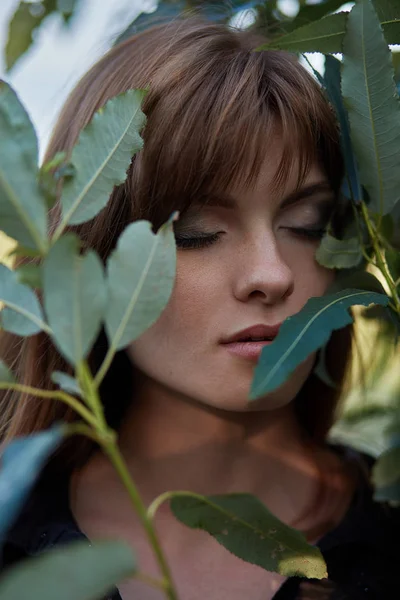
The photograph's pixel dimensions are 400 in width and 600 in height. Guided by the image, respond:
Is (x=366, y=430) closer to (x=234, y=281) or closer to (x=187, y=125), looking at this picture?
(x=234, y=281)

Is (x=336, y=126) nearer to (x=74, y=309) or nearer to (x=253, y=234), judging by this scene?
(x=253, y=234)

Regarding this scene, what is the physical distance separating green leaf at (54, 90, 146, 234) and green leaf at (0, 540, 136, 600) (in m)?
0.27

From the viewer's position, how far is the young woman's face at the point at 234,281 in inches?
41.3

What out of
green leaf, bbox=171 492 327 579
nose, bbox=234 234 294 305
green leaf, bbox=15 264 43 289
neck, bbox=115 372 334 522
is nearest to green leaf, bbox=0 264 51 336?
green leaf, bbox=15 264 43 289

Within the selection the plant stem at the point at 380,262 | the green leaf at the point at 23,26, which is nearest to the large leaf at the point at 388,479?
the plant stem at the point at 380,262

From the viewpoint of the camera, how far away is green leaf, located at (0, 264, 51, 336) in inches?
23.1

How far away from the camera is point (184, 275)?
1085mm

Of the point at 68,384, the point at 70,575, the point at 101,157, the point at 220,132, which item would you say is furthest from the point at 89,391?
the point at 220,132

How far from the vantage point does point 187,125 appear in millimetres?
1084

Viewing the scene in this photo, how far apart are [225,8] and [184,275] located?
0.68 metres

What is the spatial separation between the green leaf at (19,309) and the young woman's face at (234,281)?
48 centimetres

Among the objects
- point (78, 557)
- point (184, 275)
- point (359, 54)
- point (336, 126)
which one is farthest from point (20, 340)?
point (78, 557)

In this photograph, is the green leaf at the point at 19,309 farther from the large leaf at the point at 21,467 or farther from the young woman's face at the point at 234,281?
the young woman's face at the point at 234,281

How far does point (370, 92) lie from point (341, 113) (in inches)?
6.0
